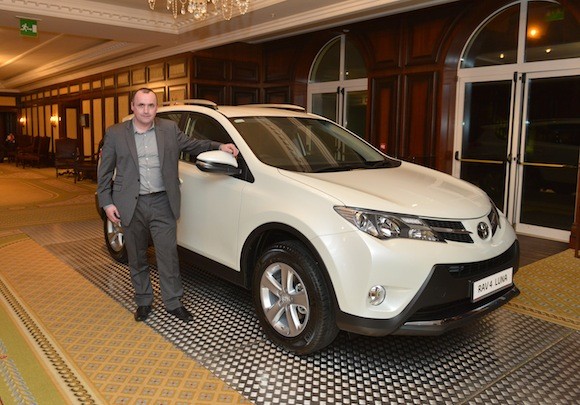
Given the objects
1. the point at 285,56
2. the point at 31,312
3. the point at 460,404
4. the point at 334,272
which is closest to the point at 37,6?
the point at 285,56

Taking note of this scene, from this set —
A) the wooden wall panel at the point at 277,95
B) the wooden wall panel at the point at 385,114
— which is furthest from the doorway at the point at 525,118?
the wooden wall panel at the point at 277,95

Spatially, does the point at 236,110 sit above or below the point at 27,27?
below

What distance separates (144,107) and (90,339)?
1.43 meters

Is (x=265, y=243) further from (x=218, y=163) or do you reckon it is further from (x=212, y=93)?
(x=212, y=93)

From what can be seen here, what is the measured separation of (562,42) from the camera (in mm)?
5629

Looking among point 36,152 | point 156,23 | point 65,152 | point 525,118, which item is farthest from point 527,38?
point 36,152

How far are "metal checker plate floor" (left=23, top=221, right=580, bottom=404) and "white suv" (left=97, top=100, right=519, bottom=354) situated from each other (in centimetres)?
21

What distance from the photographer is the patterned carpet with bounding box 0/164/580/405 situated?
238 cm

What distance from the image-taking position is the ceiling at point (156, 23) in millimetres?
6664

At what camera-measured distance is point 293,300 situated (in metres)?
2.71

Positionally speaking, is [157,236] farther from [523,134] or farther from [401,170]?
[523,134]

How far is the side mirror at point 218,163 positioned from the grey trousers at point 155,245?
41cm

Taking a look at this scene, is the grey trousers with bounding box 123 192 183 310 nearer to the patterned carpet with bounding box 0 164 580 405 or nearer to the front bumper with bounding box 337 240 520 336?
the patterned carpet with bounding box 0 164 580 405

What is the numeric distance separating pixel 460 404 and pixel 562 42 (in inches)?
192
